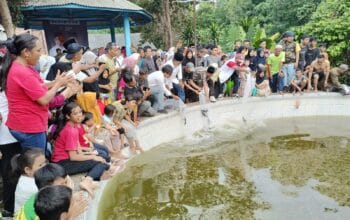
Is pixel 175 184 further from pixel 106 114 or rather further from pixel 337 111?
pixel 337 111

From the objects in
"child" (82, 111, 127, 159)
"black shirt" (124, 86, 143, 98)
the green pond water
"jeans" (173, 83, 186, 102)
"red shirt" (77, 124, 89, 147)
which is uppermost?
"black shirt" (124, 86, 143, 98)

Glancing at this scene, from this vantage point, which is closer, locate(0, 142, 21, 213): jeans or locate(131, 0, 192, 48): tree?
locate(0, 142, 21, 213): jeans

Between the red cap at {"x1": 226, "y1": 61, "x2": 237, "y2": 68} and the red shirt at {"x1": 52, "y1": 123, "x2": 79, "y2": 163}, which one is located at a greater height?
the red cap at {"x1": 226, "y1": 61, "x2": 237, "y2": 68}

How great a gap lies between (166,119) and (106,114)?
1978 millimetres

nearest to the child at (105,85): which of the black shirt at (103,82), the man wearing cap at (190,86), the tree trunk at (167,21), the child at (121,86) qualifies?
the black shirt at (103,82)

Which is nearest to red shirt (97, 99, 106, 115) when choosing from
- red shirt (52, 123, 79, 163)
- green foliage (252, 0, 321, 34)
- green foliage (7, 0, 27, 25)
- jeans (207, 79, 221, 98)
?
red shirt (52, 123, 79, 163)

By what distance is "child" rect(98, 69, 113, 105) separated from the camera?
6379mm

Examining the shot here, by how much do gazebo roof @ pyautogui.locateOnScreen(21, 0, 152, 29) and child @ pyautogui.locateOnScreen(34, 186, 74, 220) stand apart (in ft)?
33.7

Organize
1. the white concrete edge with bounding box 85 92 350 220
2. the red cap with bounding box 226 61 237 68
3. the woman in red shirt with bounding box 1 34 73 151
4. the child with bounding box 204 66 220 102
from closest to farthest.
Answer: the woman in red shirt with bounding box 1 34 73 151 < the white concrete edge with bounding box 85 92 350 220 < the child with bounding box 204 66 220 102 < the red cap with bounding box 226 61 237 68

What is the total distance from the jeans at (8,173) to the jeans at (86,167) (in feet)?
2.16

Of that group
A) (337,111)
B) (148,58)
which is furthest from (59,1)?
(337,111)

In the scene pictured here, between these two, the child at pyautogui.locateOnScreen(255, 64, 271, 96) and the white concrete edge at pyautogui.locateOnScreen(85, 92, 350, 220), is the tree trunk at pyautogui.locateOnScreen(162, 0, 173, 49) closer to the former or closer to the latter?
the child at pyautogui.locateOnScreen(255, 64, 271, 96)

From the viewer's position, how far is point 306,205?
4.49 meters

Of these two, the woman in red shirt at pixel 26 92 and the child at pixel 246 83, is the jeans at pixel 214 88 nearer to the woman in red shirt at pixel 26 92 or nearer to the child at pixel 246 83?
the child at pixel 246 83
